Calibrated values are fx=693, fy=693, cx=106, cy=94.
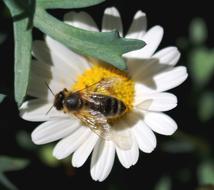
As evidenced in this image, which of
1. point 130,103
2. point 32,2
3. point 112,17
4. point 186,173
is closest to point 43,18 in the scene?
point 32,2

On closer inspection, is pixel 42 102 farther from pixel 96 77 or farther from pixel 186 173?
pixel 186 173

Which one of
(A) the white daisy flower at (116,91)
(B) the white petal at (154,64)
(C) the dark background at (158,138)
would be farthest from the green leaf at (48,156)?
(B) the white petal at (154,64)

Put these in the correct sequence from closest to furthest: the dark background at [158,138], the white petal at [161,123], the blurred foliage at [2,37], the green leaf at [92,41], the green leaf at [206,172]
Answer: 1. the green leaf at [92,41]
2. the white petal at [161,123]
3. the blurred foliage at [2,37]
4. the dark background at [158,138]
5. the green leaf at [206,172]

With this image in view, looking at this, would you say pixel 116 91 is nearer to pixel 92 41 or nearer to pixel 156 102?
pixel 156 102

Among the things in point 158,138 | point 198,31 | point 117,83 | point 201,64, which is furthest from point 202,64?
point 117,83

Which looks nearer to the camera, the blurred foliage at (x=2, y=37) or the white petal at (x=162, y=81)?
the white petal at (x=162, y=81)

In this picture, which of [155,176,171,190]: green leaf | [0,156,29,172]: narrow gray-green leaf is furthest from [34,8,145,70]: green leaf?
[155,176,171,190]: green leaf

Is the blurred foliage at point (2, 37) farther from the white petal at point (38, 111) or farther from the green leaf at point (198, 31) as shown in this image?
the green leaf at point (198, 31)
